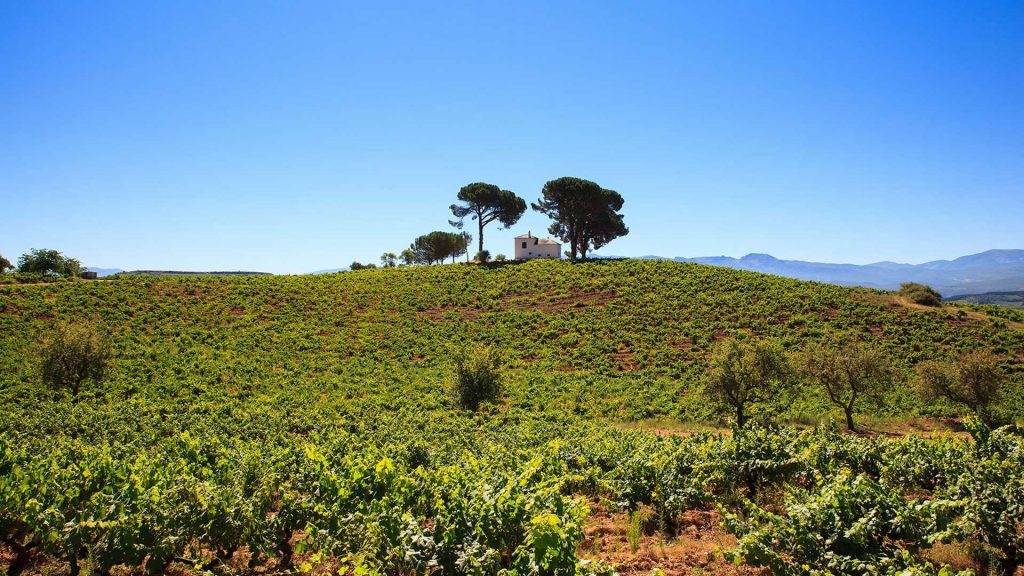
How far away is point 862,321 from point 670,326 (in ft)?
53.0

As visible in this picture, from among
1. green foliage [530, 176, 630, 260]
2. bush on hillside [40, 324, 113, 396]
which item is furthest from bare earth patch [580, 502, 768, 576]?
green foliage [530, 176, 630, 260]

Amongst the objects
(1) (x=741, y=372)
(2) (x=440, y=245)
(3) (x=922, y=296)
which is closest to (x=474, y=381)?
(1) (x=741, y=372)

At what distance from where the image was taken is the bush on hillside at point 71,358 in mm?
24312

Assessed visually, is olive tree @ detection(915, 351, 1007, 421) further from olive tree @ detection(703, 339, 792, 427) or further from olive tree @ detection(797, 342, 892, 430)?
olive tree @ detection(703, 339, 792, 427)

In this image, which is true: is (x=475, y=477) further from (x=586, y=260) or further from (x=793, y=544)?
(x=586, y=260)

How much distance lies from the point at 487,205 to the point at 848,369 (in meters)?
59.6

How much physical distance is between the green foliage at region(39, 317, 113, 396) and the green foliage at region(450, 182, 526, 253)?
5296cm

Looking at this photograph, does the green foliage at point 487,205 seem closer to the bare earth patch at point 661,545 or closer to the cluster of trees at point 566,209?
the cluster of trees at point 566,209

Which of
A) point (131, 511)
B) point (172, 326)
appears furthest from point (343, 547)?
point (172, 326)

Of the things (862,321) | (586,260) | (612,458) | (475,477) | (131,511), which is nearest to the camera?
(131,511)

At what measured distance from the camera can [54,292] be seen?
4631 centimetres

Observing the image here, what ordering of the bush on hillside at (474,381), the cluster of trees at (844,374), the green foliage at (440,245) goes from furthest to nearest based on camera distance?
the green foliage at (440,245) < the bush on hillside at (474,381) < the cluster of trees at (844,374)

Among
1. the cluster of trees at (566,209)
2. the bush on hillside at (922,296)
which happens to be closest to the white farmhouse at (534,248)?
the cluster of trees at (566,209)

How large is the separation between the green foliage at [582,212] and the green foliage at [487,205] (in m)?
3.47
